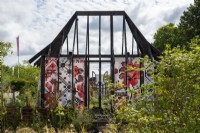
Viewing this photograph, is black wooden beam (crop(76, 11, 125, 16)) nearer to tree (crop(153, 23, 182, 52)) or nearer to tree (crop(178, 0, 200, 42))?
tree (crop(178, 0, 200, 42))

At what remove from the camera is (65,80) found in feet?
48.1

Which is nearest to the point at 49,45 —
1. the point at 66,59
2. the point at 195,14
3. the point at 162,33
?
the point at 66,59

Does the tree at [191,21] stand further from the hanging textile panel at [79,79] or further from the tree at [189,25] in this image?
the hanging textile panel at [79,79]

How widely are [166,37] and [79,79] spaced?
21.4 metres

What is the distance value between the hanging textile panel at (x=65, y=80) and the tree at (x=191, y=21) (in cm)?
1420

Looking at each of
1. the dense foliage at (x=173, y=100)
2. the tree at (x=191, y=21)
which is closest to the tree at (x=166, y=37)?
the tree at (x=191, y=21)

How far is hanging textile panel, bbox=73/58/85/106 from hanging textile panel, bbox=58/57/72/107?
20 cm

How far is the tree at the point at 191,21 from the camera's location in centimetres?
2686

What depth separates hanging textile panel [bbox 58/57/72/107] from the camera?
14.6 m

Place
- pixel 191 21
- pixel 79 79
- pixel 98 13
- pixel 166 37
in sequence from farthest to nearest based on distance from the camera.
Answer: pixel 166 37, pixel 191 21, pixel 98 13, pixel 79 79

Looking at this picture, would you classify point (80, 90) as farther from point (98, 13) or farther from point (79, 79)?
point (98, 13)

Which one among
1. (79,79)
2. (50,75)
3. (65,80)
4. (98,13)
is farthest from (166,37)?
(50,75)

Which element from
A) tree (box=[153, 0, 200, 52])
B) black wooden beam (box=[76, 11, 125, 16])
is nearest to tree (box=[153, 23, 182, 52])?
tree (box=[153, 0, 200, 52])

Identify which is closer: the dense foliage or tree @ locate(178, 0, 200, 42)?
the dense foliage
